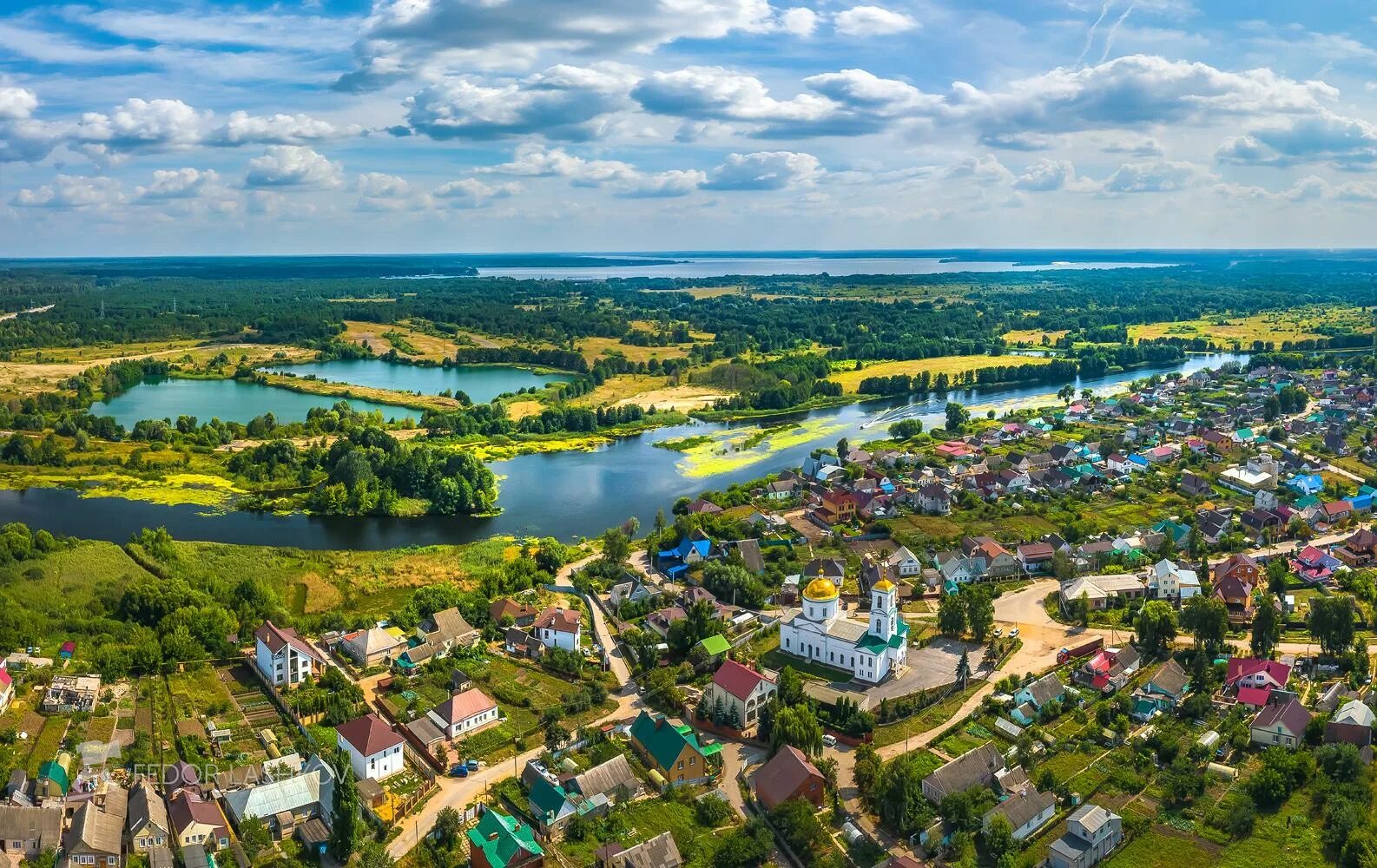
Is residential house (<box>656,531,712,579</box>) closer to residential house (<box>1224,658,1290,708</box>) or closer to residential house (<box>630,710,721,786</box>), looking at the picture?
residential house (<box>630,710,721,786</box>)

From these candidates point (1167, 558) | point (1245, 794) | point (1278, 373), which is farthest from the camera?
point (1278, 373)

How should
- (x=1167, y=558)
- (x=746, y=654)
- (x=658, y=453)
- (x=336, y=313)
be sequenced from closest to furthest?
(x=746, y=654) < (x=1167, y=558) < (x=658, y=453) < (x=336, y=313)

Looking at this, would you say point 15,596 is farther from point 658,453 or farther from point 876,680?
point 658,453

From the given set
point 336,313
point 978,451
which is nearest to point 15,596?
point 978,451

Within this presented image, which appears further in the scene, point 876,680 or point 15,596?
point 15,596

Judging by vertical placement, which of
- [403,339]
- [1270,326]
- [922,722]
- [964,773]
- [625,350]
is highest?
[1270,326]

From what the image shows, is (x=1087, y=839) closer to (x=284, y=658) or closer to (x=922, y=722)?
(x=922, y=722)

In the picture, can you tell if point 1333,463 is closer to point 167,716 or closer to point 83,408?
point 167,716

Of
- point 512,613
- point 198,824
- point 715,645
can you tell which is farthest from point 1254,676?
point 198,824
